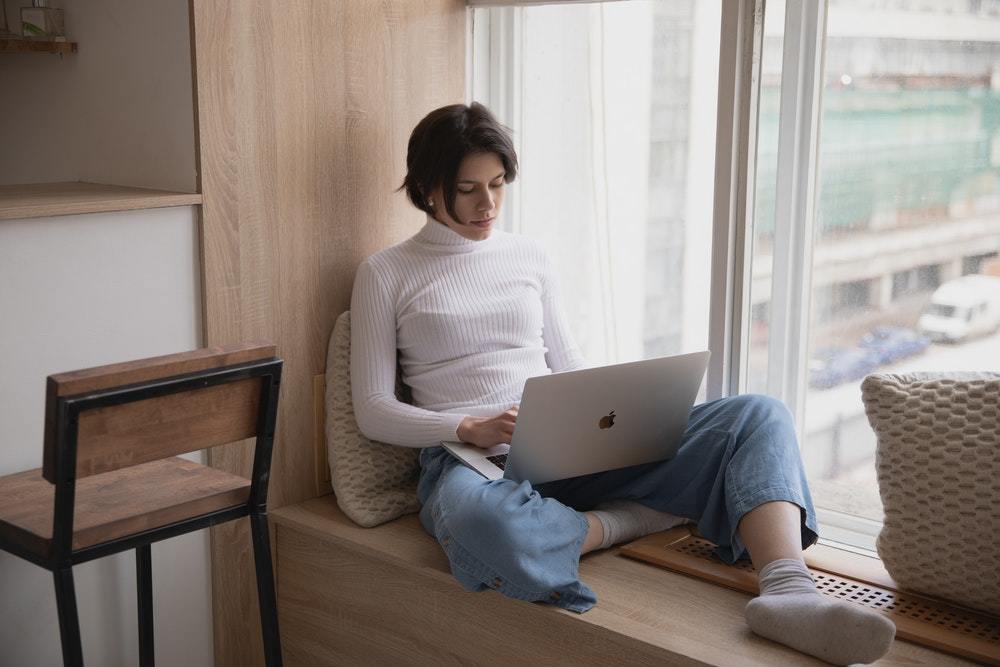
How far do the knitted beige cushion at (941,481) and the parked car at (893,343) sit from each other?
0.67ft

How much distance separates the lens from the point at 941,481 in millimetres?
1663

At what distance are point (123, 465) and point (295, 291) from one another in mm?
806

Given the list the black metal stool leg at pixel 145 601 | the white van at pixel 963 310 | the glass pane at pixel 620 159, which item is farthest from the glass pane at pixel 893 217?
the black metal stool leg at pixel 145 601

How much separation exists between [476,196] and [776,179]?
0.56 metres

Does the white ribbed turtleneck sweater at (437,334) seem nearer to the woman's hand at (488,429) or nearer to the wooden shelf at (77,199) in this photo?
the woman's hand at (488,429)

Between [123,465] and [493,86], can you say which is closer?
[123,465]

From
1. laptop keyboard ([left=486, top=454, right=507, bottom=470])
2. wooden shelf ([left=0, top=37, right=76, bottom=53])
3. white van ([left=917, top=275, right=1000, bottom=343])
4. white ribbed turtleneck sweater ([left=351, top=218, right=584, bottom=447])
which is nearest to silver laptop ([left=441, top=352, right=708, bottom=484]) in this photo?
laptop keyboard ([left=486, top=454, right=507, bottom=470])

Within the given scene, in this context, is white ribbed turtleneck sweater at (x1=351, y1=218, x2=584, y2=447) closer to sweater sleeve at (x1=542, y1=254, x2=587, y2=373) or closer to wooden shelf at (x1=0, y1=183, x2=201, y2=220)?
sweater sleeve at (x1=542, y1=254, x2=587, y2=373)

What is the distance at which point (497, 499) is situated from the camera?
5.75ft

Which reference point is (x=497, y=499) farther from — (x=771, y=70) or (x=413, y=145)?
(x=771, y=70)

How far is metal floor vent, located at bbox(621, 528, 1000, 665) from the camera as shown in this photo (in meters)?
1.57

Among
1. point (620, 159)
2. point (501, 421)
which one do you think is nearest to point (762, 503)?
point (501, 421)

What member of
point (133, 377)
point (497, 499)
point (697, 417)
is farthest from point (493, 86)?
point (133, 377)

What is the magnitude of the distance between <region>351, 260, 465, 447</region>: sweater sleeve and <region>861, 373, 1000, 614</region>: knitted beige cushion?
0.74 m
